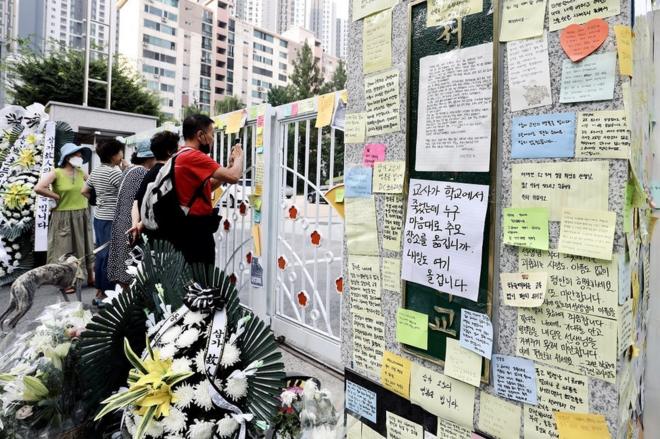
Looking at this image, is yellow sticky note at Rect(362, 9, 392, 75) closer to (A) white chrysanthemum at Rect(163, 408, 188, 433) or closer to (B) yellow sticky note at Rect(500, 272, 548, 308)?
(B) yellow sticky note at Rect(500, 272, 548, 308)

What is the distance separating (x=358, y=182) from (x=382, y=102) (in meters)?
0.23

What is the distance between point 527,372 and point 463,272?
245 millimetres

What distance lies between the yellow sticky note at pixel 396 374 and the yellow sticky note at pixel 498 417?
21 centimetres

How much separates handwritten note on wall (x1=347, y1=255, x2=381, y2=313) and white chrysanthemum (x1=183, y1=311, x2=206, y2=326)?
47 centimetres

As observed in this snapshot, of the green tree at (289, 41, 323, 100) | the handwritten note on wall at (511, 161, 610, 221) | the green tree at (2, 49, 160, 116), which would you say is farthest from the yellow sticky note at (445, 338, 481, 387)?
the green tree at (289, 41, 323, 100)

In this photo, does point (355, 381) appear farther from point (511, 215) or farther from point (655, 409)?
point (655, 409)

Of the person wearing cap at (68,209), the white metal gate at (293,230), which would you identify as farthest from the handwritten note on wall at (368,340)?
the person wearing cap at (68,209)

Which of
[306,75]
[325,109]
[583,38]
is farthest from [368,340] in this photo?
[306,75]

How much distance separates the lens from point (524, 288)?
0.98m

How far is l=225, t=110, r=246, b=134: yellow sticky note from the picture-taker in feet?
13.2

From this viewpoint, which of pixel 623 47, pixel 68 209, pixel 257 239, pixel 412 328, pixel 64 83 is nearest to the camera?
pixel 623 47

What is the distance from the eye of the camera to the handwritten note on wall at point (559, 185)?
873mm

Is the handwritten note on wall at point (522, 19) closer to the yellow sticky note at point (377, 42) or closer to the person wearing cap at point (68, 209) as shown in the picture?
the yellow sticky note at point (377, 42)

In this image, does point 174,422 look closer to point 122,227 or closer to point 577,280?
point 577,280
